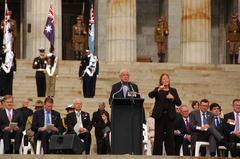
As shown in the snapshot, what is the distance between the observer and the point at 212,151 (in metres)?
27.8

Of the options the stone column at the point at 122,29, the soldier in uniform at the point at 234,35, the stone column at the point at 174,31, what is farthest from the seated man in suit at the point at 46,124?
the stone column at the point at 174,31

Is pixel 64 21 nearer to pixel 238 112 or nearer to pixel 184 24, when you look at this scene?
pixel 184 24

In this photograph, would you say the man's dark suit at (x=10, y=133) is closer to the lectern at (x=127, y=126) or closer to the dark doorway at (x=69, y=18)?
the lectern at (x=127, y=126)

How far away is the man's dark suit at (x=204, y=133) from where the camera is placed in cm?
2777

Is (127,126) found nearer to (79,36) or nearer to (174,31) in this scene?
(79,36)

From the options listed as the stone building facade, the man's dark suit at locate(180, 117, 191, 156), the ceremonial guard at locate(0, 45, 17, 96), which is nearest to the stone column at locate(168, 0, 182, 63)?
the stone building facade

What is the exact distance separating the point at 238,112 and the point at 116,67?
17.9 meters

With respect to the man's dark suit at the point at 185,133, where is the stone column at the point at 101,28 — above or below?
above

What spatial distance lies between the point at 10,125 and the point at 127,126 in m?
3.41

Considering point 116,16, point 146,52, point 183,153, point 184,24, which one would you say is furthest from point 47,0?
point 183,153

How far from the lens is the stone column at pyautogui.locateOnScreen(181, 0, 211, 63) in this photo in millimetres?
51594

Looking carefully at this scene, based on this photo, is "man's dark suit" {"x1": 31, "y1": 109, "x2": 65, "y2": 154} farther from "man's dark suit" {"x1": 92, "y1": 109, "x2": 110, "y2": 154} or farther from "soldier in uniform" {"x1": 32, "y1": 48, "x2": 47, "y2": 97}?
"soldier in uniform" {"x1": 32, "y1": 48, "x2": 47, "y2": 97}

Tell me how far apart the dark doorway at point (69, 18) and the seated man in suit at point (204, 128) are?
99.9 feet

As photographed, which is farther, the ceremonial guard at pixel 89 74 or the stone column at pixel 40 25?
the stone column at pixel 40 25
